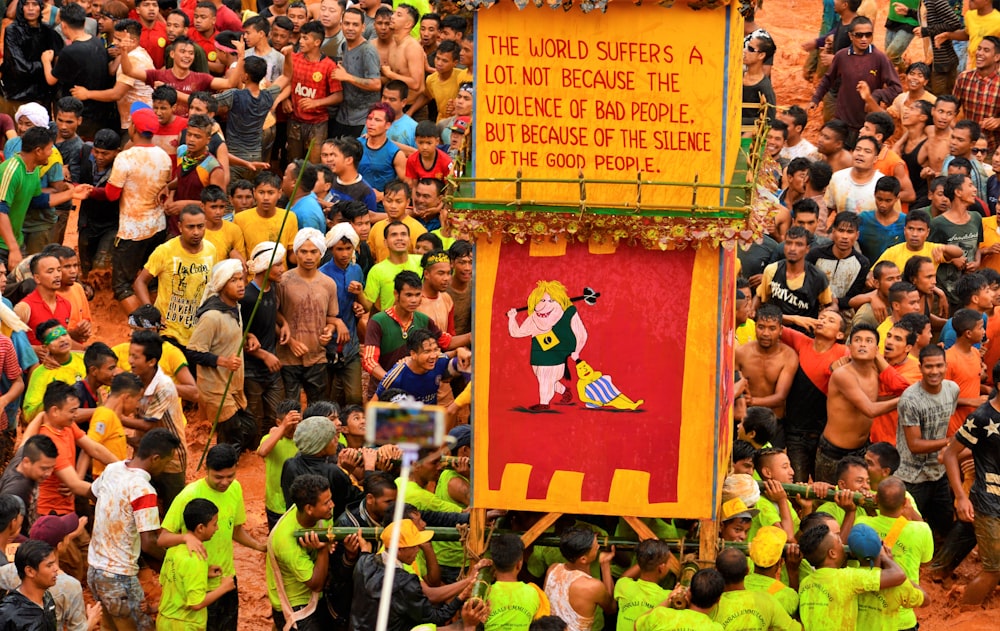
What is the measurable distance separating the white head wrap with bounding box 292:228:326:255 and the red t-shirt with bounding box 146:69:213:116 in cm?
423

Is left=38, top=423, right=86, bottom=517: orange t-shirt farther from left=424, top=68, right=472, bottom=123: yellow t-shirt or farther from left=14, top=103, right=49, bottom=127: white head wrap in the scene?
left=424, top=68, right=472, bottom=123: yellow t-shirt

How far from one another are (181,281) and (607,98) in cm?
586

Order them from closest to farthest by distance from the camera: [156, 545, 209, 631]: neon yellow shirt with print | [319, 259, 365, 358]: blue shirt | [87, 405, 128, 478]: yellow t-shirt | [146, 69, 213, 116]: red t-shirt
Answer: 1. [156, 545, 209, 631]: neon yellow shirt with print
2. [87, 405, 128, 478]: yellow t-shirt
3. [319, 259, 365, 358]: blue shirt
4. [146, 69, 213, 116]: red t-shirt

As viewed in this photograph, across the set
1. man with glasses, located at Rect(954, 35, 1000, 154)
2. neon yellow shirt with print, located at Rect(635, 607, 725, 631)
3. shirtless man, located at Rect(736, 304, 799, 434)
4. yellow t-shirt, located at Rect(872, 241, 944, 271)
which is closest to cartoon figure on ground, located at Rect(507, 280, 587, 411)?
neon yellow shirt with print, located at Rect(635, 607, 725, 631)

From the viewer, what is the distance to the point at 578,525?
11.0 metres

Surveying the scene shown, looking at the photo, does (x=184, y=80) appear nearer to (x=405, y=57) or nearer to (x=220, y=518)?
(x=405, y=57)

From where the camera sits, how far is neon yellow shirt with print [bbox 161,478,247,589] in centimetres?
1154

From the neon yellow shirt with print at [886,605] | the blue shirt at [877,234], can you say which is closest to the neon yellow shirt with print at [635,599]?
the neon yellow shirt with print at [886,605]

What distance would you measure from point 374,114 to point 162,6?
18.6ft

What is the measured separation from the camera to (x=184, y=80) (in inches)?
715

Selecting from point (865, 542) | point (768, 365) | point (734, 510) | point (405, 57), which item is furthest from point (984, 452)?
point (405, 57)

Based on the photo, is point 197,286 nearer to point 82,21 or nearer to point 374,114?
point 374,114

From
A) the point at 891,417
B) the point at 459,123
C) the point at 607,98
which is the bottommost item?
the point at 891,417

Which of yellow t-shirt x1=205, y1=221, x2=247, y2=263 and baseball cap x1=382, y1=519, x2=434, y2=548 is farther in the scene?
yellow t-shirt x1=205, y1=221, x2=247, y2=263
